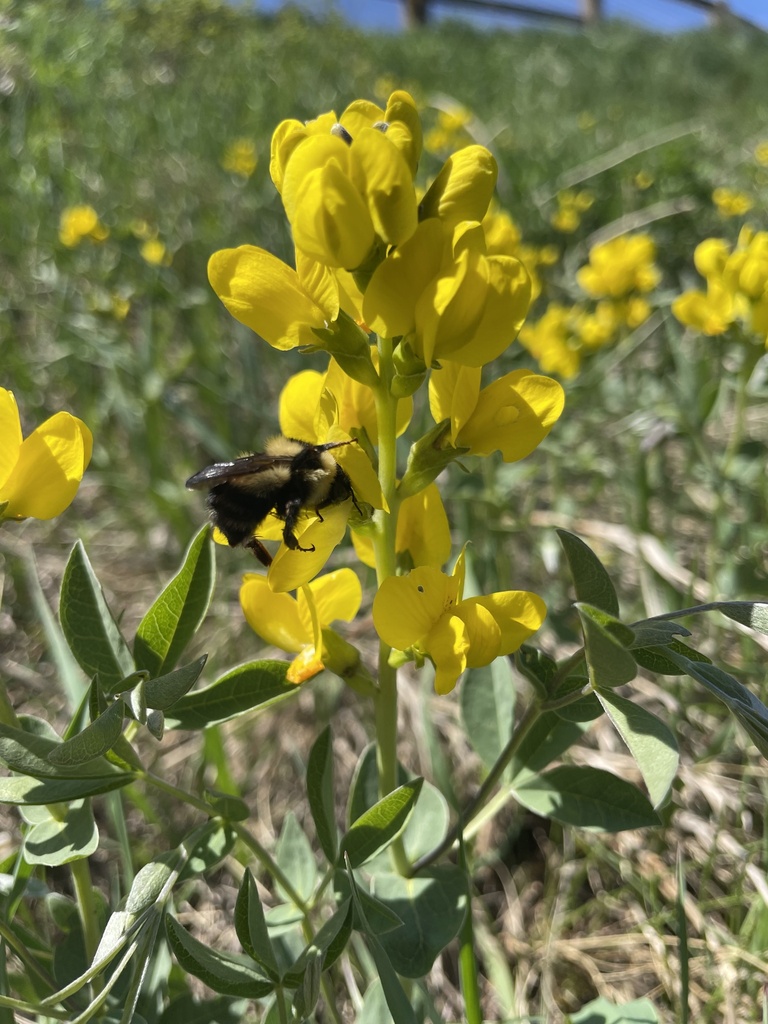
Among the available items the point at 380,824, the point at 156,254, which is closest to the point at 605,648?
the point at 380,824

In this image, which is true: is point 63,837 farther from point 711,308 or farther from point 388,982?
point 711,308

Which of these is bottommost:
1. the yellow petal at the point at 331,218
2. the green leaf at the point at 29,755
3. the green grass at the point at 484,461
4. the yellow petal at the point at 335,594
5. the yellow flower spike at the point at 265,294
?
the green grass at the point at 484,461

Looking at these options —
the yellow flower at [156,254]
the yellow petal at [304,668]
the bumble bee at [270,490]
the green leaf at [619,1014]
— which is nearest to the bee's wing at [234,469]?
the bumble bee at [270,490]

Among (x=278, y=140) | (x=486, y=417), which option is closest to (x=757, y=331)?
(x=486, y=417)

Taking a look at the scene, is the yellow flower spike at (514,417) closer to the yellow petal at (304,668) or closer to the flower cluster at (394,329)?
the flower cluster at (394,329)

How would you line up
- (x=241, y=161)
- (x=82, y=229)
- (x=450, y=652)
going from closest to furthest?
(x=450, y=652)
(x=82, y=229)
(x=241, y=161)

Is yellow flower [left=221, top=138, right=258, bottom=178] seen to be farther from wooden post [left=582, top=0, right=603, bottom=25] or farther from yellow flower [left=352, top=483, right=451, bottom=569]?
wooden post [left=582, top=0, right=603, bottom=25]

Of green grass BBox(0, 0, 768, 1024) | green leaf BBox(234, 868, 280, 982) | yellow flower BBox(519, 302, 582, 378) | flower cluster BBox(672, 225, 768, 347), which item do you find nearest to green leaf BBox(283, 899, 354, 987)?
green leaf BBox(234, 868, 280, 982)
